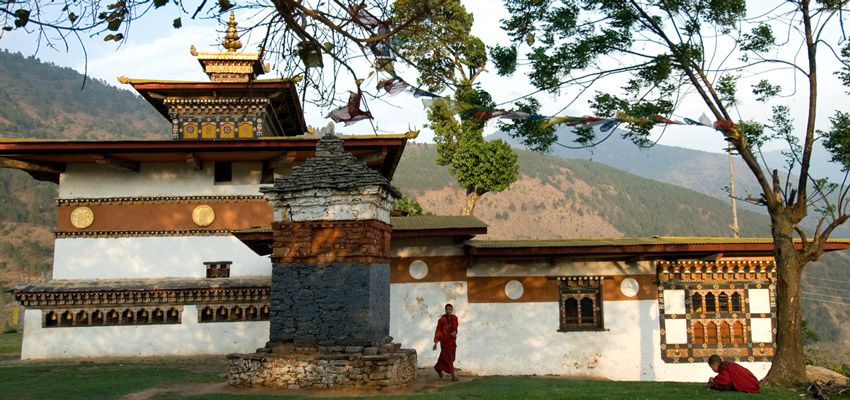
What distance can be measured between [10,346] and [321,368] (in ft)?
49.0

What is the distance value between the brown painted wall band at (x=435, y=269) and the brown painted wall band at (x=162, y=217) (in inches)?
142

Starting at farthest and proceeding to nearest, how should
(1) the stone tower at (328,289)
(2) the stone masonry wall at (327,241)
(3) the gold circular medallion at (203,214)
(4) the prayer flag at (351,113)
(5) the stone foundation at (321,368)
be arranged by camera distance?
(3) the gold circular medallion at (203,214)
(2) the stone masonry wall at (327,241)
(1) the stone tower at (328,289)
(5) the stone foundation at (321,368)
(4) the prayer flag at (351,113)

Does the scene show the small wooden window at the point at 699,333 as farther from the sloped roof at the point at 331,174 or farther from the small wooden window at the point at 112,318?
the small wooden window at the point at 112,318

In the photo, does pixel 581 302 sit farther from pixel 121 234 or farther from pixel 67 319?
pixel 67 319

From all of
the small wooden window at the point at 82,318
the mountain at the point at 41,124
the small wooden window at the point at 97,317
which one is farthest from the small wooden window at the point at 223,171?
the mountain at the point at 41,124

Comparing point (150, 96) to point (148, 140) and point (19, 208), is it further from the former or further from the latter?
point (19, 208)

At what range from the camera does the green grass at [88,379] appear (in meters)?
10.1

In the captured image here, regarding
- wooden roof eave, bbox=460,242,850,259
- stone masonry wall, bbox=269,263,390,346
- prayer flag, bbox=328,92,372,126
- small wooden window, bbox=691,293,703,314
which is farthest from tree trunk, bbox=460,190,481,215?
prayer flag, bbox=328,92,372,126

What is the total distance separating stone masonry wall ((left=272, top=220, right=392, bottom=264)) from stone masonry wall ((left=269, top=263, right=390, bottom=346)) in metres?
0.12

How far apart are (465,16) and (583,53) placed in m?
11.2

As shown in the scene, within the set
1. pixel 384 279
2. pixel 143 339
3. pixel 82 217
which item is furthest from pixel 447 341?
pixel 82 217

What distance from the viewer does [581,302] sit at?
590 inches

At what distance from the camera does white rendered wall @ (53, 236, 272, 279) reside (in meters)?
16.4

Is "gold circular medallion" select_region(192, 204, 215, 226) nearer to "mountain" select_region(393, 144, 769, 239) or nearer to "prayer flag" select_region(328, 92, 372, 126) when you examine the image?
"prayer flag" select_region(328, 92, 372, 126)
